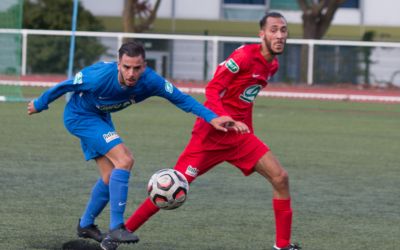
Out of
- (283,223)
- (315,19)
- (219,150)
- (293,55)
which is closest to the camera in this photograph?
(283,223)

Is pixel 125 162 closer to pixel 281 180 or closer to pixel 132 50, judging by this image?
pixel 132 50

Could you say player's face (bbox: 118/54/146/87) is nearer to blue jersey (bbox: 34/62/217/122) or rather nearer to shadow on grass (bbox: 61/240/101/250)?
blue jersey (bbox: 34/62/217/122)

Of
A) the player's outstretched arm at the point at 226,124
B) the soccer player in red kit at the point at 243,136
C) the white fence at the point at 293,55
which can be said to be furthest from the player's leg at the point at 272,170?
the white fence at the point at 293,55

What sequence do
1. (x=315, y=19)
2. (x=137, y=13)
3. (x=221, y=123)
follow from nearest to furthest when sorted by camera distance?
(x=221, y=123)
(x=315, y=19)
(x=137, y=13)

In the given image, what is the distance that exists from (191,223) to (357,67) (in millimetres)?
20179

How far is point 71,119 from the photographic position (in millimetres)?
7684

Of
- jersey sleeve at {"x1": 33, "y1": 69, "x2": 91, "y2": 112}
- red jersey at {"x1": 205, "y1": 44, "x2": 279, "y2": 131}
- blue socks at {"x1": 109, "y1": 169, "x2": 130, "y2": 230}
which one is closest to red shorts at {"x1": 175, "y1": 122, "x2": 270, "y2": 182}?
red jersey at {"x1": 205, "y1": 44, "x2": 279, "y2": 131}

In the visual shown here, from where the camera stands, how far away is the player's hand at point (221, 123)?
729cm

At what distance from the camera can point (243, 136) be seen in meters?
7.78

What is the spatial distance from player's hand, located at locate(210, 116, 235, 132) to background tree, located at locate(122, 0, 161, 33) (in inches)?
996

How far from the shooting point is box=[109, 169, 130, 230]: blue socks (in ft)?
23.6

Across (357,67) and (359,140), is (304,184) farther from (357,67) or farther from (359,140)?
(357,67)

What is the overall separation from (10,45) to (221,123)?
44.2ft

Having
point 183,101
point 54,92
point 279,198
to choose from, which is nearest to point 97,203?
point 54,92
